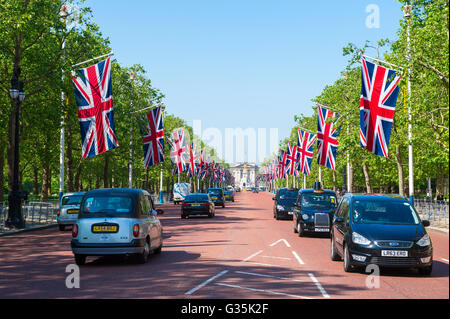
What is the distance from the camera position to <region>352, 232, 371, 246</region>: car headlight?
11500 millimetres

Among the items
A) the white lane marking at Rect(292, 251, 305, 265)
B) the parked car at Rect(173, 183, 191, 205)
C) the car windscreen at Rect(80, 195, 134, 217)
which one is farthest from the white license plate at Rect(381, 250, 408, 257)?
the parked car at Rect(173, 183, 191, 205)

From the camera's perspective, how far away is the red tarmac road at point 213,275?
9.45m

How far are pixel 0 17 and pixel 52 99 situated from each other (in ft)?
17.7

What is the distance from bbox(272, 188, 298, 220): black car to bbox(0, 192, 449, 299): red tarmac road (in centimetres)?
1352

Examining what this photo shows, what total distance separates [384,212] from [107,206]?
6417 mm

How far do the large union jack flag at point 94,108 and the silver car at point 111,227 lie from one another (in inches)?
573

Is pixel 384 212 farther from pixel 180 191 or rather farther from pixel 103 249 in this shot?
pixel 180 191

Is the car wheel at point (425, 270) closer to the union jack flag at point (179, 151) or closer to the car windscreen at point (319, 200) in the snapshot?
the car windscreen at point (319, 200)

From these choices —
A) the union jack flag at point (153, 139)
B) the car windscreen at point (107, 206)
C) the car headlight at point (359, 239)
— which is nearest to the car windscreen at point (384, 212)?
the car headlight at point (359, 239)

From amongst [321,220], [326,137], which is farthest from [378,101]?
[326,137]

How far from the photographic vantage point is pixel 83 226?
13.2 meters

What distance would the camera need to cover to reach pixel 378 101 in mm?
27266

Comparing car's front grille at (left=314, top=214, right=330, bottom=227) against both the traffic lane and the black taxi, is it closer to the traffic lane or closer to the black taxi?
the black taxi

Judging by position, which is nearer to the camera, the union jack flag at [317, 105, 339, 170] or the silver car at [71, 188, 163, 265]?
the silver car at [71, 188, 163, 265]
